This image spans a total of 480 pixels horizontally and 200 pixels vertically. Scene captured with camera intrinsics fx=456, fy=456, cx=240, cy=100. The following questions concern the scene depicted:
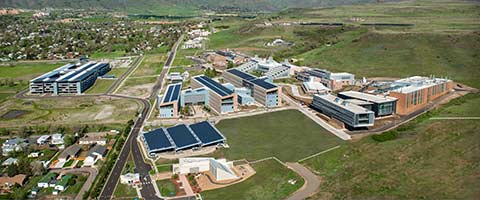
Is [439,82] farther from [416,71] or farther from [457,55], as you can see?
[457,55]

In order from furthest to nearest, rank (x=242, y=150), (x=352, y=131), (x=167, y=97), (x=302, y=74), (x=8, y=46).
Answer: (x=8, y=46) < (x=302, y=74) < (x=167, y=97) < (x=352, y=131) < (x=242, y=150)

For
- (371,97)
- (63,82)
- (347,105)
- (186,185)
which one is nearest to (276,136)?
(347,105)

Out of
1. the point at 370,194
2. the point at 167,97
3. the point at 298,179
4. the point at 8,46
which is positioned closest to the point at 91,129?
the point at 167,97

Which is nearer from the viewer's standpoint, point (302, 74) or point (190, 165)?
point (190, 165)

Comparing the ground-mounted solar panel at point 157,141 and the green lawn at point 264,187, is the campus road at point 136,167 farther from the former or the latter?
the green lawn at point 264,187

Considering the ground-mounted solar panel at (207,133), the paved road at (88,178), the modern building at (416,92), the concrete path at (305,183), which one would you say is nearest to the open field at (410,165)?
the concrete path at (305,183)

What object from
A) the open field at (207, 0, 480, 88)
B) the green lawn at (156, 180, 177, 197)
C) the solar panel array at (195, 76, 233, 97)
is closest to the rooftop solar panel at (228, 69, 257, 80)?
the solar panel array at (195, 76, 233, 97)

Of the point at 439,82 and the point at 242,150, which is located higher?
the point at 439,82
